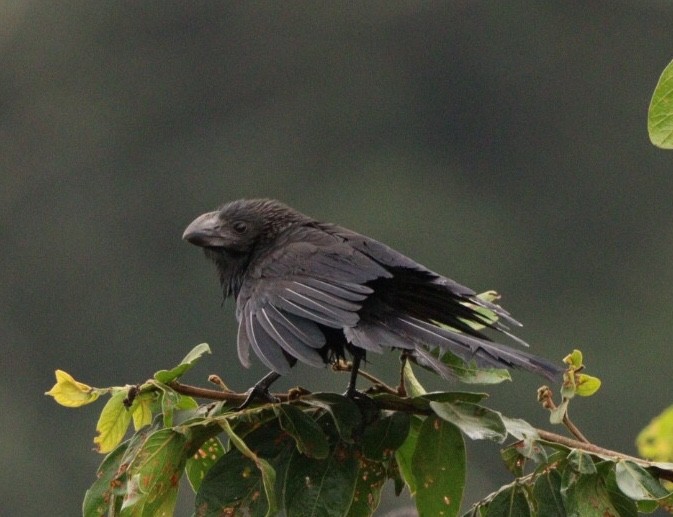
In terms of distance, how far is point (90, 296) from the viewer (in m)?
33.9

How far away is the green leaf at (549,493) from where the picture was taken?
289 centimetres

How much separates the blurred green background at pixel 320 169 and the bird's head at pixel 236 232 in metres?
21.8

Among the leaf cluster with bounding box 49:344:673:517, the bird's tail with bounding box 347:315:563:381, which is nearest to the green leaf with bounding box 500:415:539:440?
the leaf cluster with bounding box 49:344:673:517

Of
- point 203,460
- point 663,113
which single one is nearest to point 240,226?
point 203,460

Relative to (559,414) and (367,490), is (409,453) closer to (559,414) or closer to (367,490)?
(367,490)

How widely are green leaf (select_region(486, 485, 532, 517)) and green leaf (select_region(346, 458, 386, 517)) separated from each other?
0.31m

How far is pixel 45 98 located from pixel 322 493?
40.3 metres

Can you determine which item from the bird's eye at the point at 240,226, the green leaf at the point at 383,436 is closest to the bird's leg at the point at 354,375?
the green leaf at the point at 383,436

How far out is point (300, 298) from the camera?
12.3ft

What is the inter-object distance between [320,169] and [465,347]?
34345 millimetres

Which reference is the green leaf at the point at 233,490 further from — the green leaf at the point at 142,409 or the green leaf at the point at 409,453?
the green leaf at the point at 409,453

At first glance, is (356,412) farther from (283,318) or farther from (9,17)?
(9,17)

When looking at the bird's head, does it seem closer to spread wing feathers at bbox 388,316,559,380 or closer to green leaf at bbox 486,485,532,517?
spread wing feathers at bbox 388,316,559,380

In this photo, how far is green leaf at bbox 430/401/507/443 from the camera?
2867mm
